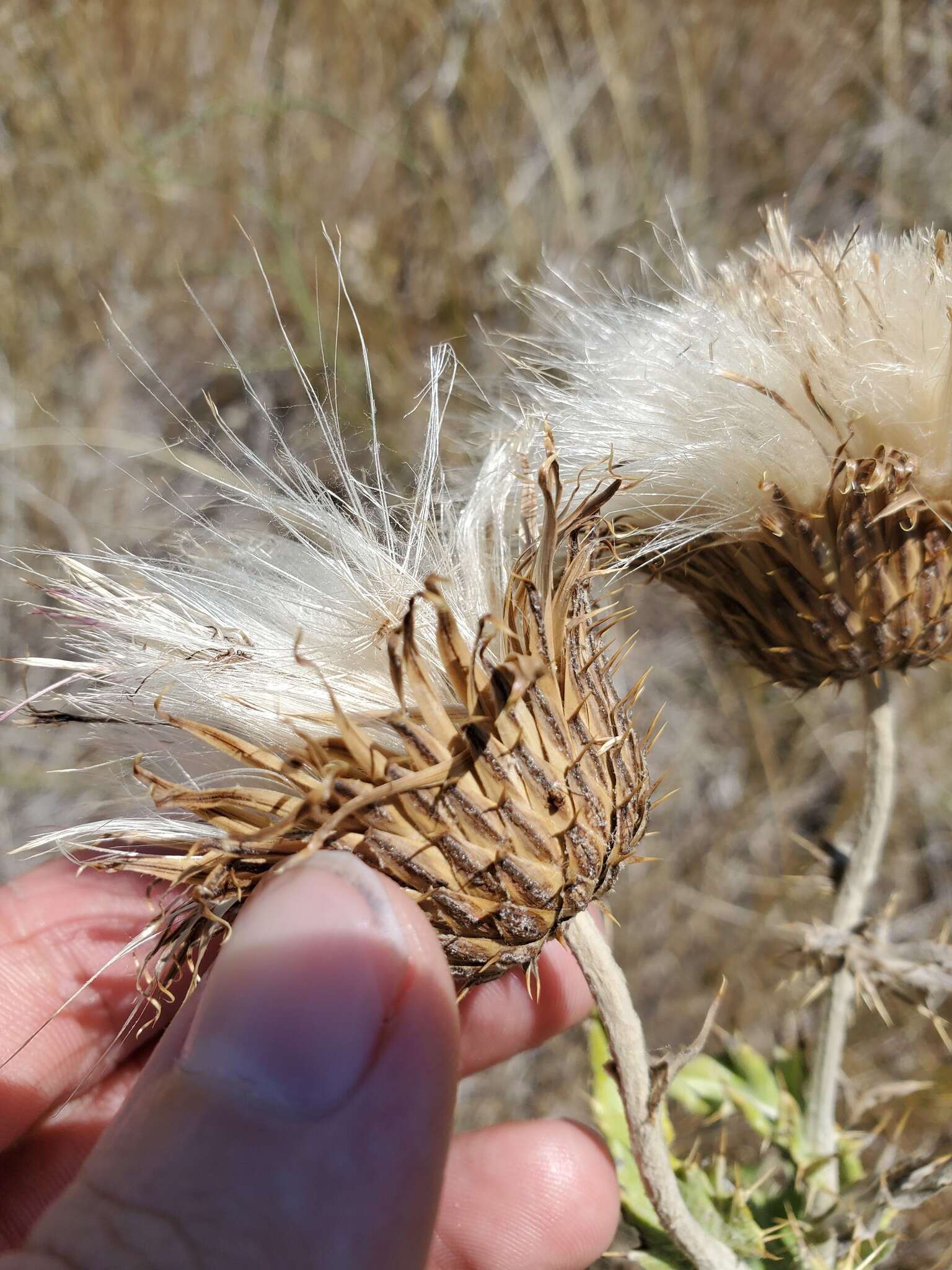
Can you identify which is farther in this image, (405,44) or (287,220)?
(405,44)

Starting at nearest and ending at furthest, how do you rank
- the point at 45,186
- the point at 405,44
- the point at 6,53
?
the point at 6,53, the point at 45,186, the point at 405,44

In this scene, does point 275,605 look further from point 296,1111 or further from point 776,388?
point 776,388

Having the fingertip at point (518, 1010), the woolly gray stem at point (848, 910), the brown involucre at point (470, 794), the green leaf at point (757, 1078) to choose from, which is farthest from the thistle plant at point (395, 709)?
the fingertip at point (518, 1010)

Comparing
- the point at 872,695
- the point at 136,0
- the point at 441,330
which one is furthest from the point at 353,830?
the point at 136,0

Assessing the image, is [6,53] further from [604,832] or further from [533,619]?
[604,832]

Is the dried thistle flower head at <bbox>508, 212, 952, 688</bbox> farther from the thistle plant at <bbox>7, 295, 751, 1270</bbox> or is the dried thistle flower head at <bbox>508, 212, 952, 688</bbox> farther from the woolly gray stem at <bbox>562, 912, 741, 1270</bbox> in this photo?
the woolly gray stem at <bbox>562, 912, 741, 1270</bbox>

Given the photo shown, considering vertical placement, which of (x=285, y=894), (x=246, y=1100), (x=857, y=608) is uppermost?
(x=857, y=608)
